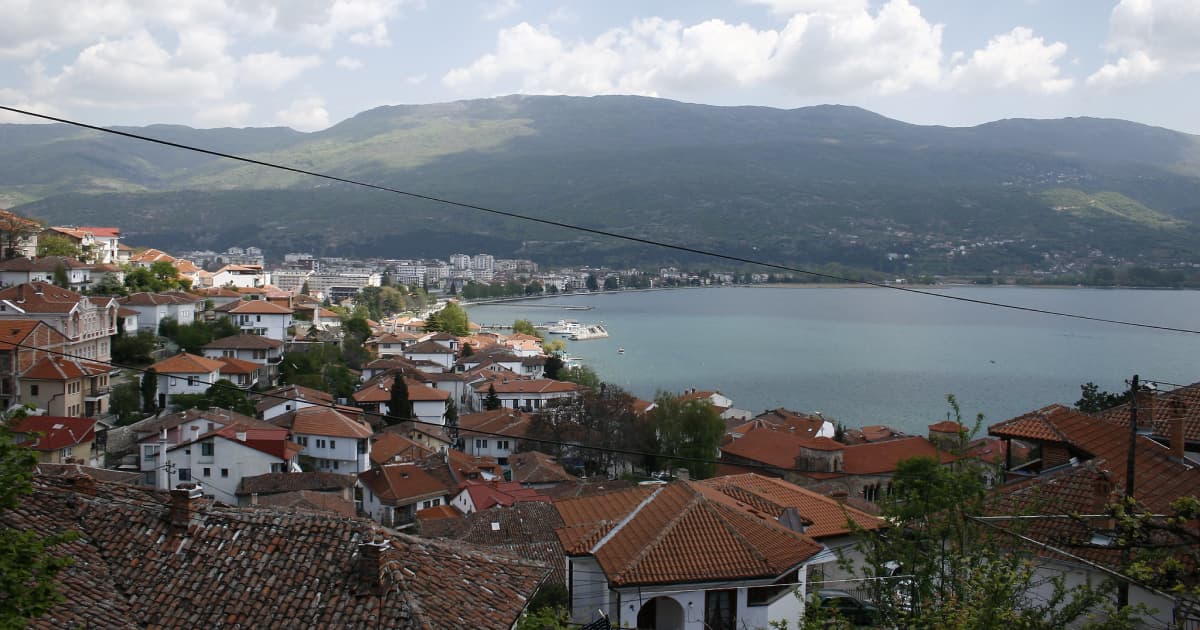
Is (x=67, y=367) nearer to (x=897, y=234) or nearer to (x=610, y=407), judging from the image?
(x=610, y=407)

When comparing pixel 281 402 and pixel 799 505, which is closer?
pixel 799 505

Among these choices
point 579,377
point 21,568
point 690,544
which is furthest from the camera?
point 579,377

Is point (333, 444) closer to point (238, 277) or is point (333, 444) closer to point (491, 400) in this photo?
point (491, 400)

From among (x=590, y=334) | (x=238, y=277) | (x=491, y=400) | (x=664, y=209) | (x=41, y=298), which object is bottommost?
(x=590, y=334)

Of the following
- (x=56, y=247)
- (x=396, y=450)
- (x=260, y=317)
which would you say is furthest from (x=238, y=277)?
(x=396, y=450)

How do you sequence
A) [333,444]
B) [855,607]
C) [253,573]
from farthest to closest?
[333,444], [855,607], [253,573]

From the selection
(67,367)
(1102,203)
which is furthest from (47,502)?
(1102,203)
